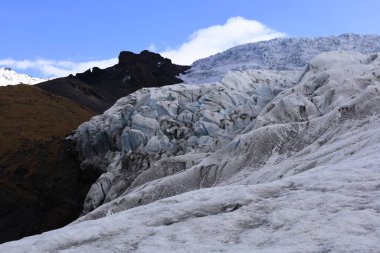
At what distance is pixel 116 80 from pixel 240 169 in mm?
93652

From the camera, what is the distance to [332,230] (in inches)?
325

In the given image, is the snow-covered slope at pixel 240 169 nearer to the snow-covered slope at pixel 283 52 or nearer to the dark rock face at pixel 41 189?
the dark rock face at pixel 41 189

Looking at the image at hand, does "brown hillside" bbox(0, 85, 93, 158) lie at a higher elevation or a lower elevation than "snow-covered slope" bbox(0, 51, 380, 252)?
higher

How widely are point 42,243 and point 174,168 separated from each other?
67.0 ft

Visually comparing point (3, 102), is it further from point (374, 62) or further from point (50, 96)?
point (374, 62)

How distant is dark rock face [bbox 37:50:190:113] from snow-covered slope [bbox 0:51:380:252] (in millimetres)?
45554

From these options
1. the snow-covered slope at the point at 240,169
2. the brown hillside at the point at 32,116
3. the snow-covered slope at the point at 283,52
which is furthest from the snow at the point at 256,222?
the snow-covered slope at the point at 283,52

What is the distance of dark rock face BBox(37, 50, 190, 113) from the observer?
9538 cm

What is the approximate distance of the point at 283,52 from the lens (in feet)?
366

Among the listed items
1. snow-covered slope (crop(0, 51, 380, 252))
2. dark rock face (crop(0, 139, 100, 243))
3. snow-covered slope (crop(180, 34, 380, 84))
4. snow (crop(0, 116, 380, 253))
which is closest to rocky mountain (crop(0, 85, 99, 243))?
dark rock face (crop(0, 139, 100, 243))

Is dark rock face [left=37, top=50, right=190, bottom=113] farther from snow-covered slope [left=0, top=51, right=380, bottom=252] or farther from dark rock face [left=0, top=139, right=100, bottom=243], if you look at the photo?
snow-covered slope [left=0, top=51, right=380, bottom=252]

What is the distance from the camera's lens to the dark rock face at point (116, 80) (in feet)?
313

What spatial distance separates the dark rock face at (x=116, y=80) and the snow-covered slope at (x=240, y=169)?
45.6 meters

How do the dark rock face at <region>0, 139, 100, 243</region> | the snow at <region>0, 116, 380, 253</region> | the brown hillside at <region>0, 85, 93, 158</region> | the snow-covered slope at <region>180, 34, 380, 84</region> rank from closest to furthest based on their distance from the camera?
1. the snow at <region>0, 116, 380, 253</region>
2. the dark rock face at <region>0, 139, 100, 243</region>
3. the brown hillside at <region>0, 85, 93, 158</region>
4. the snow-covered slope at <region>180, 34, 380, 84</region>
